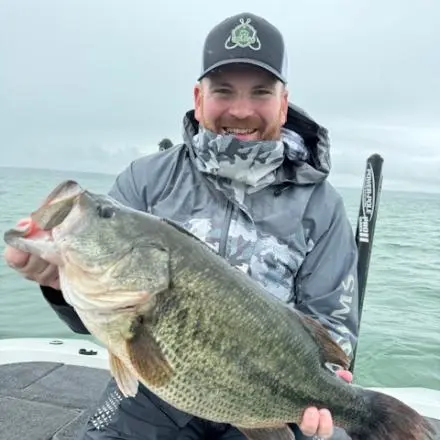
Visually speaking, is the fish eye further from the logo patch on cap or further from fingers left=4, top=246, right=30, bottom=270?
the logo patch on cap

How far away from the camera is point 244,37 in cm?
302

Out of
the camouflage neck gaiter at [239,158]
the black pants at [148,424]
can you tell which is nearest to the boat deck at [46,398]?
the black pants at [148,424]

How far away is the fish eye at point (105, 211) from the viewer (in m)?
2.15

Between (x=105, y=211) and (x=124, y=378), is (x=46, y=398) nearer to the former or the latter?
(x=124, y=378)

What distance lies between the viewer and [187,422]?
280 centimetres

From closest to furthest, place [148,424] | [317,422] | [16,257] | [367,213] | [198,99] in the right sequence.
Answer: [16,257] < [317,422] < [148,424] < [198,99] < [367,213]

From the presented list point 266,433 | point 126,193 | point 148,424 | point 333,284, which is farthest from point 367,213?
point 266,433

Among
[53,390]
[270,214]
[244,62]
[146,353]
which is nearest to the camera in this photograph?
[146,353]

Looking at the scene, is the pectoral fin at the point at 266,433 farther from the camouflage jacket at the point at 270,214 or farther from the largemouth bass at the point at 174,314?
the camouflage jacket at the point at 270,214

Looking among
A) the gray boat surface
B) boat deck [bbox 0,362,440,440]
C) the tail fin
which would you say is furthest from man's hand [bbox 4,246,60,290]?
boat deck [bbox 0,362,440,440]

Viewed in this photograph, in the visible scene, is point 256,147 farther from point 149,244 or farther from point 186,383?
point 186,383

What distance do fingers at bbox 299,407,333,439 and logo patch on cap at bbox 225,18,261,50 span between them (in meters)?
1.68

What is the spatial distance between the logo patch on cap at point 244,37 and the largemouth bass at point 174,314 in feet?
3.77

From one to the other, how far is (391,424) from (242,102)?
1.59 metres
